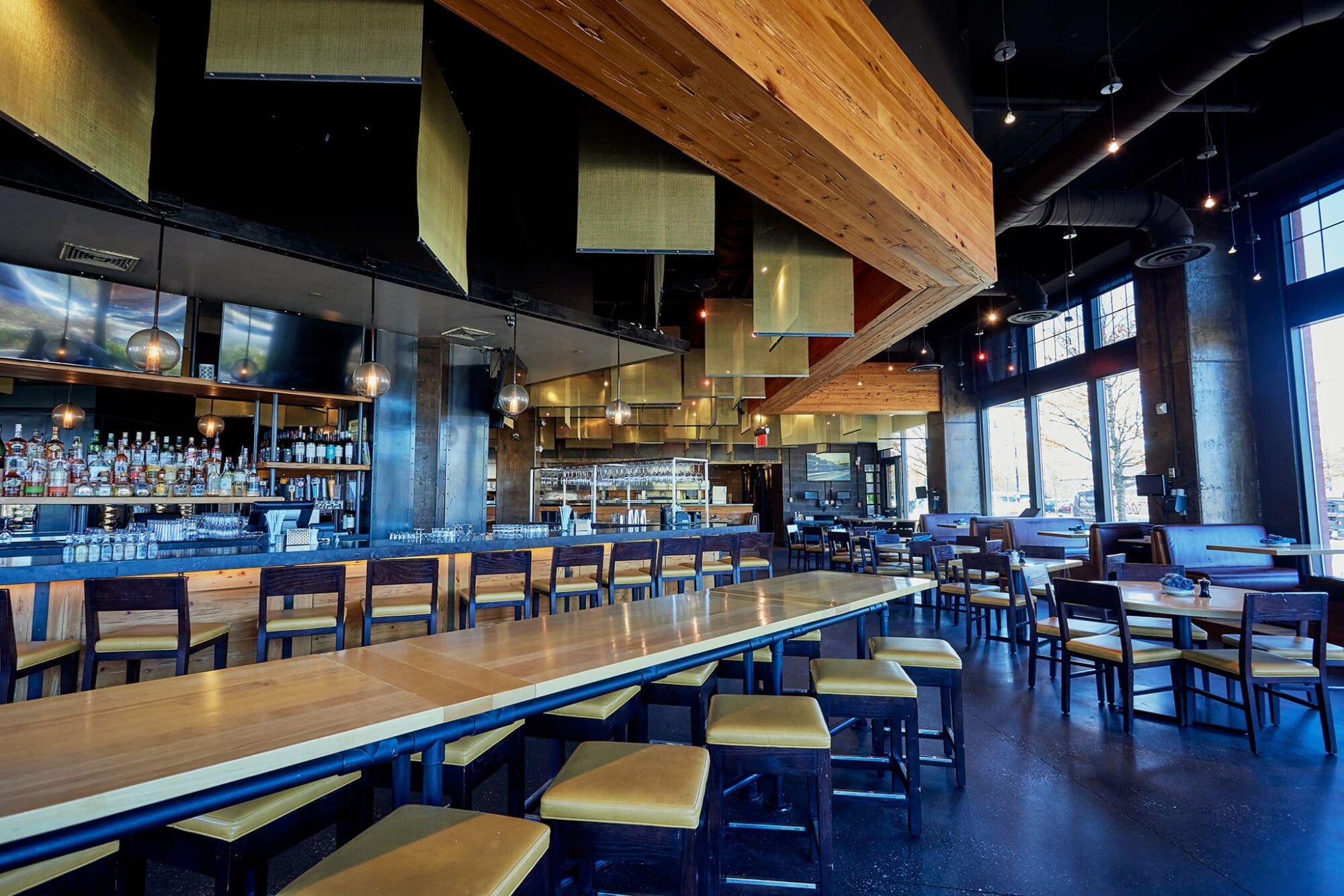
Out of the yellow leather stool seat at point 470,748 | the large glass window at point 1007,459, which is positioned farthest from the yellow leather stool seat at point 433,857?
the large glass window at point 1007,459

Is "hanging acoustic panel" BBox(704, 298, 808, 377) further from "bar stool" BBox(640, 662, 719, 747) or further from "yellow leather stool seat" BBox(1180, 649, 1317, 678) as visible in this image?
"bar stool" BBox(640, 662, 719, 747)

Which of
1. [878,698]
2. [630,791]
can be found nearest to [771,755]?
[630,791]

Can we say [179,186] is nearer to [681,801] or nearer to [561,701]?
[561,701]

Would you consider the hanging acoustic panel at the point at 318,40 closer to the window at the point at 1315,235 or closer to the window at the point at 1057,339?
the window at the point at 1315,235

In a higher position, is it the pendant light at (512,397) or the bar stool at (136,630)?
the pendant light at (512,397)

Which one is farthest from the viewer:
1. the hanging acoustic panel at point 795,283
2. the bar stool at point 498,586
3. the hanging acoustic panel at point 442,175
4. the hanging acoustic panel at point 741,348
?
the hanging acoustic panel at point 741,348

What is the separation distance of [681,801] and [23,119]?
127 inches

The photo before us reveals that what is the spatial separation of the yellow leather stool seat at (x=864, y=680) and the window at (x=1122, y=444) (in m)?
8.82

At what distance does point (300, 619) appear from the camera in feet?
11.0

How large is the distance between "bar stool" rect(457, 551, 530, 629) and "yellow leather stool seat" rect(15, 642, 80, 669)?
149 centimetres

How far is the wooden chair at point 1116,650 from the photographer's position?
11.5 feet

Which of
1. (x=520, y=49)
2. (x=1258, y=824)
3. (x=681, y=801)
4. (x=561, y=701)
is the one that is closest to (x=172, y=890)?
(x=561, y=701)

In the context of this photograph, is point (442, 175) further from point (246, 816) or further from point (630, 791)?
point (630, 791)

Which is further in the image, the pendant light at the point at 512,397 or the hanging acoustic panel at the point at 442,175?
the pendant light at the point at 512,397
